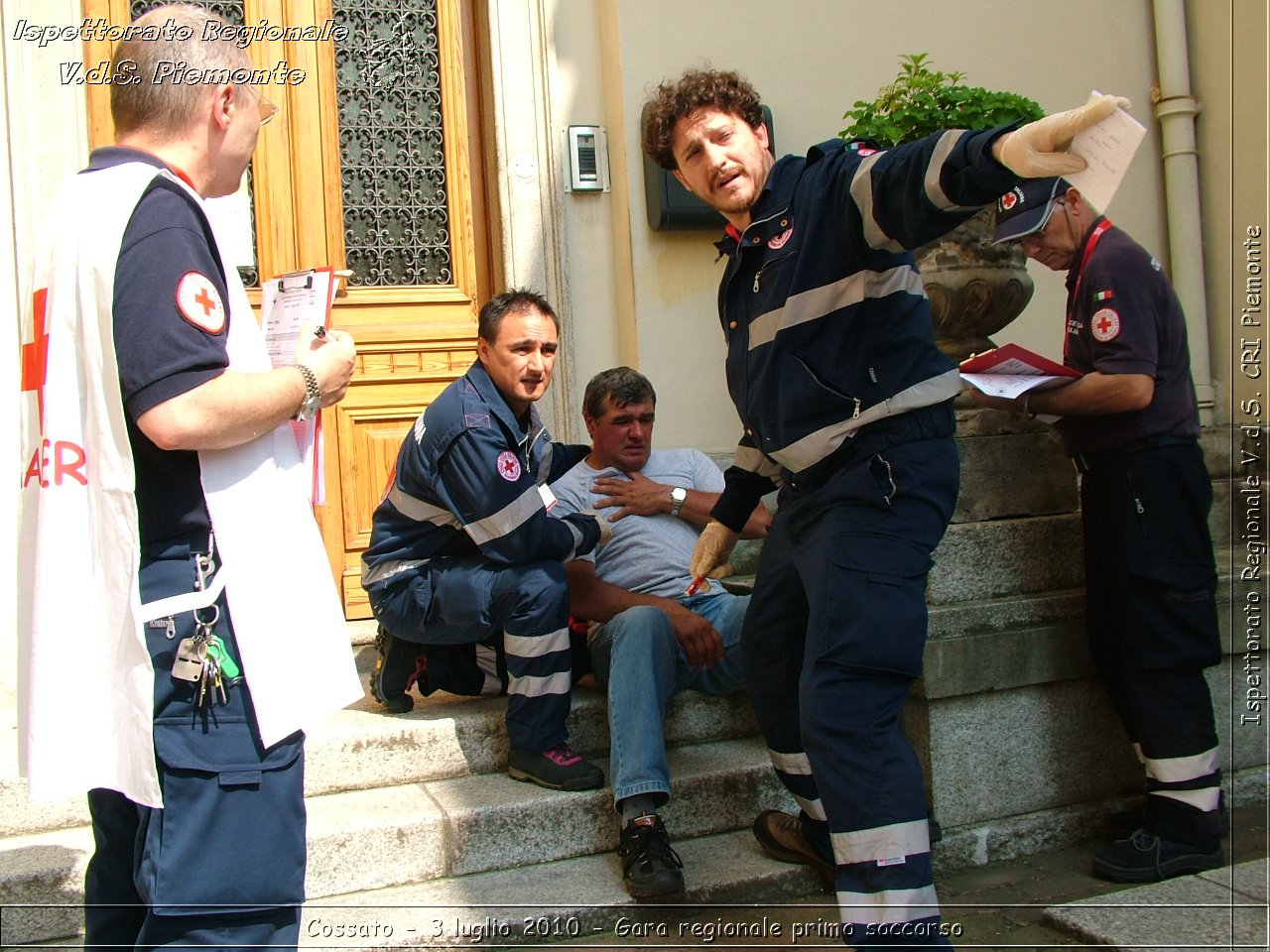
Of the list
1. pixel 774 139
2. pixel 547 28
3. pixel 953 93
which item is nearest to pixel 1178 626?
pixel 953 93

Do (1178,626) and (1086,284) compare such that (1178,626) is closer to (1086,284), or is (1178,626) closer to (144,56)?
(1086,284)

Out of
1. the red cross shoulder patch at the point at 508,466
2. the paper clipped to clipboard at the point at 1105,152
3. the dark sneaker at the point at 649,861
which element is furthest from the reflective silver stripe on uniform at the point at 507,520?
the paper clipped to clipboard at the point at 1105,152

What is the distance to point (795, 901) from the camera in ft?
10.7

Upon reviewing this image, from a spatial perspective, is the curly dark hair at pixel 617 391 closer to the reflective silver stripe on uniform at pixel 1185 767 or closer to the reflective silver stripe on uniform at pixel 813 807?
the reflective silver stripe on uniform at pixel 813 807

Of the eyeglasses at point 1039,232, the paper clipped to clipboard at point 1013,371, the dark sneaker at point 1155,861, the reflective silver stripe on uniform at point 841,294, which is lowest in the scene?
the dark sneaker at point 1155,861

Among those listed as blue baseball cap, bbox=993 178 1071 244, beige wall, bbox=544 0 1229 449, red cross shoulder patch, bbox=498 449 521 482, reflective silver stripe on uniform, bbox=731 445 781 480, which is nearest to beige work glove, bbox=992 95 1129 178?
reflective silver stripe on uniform, bbox=731 445 781 480

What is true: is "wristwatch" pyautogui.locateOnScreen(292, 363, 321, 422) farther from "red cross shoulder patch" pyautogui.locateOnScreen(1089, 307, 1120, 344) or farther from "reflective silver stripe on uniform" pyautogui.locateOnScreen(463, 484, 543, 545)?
"red cross shoulder patch" pyautogui.locateOnScreen(1089, 307, 1120, 344)

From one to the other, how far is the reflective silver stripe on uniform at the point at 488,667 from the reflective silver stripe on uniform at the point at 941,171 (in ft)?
7.35

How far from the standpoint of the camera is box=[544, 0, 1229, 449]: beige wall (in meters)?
5.17

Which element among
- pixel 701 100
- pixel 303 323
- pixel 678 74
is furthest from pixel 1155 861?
pixel 678 74

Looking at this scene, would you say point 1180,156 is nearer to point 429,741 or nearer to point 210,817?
point 429,741

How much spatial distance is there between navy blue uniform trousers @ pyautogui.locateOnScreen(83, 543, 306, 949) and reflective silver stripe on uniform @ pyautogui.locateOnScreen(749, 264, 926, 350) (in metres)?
1.40

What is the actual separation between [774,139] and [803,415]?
3.10 m

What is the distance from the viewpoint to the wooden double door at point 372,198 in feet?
16.0
